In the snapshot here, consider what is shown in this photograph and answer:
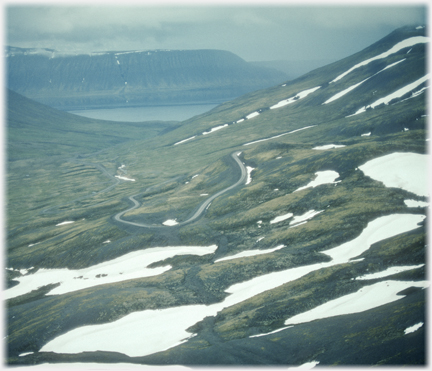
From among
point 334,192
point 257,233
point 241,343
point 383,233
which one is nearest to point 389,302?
point 241,343

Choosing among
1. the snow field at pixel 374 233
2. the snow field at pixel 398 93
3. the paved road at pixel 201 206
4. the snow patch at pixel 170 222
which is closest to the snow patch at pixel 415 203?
the snow field at pixel 374 233

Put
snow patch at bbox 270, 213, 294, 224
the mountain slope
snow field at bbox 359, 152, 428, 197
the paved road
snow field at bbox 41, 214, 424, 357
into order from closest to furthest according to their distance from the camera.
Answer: the mountain slope → snow field at bbox 41, 214, 424, 357 → snow field at bbox 359, 152, 428, 197 → snow patch at bbox 270, 213, 294, 224 → the paved road

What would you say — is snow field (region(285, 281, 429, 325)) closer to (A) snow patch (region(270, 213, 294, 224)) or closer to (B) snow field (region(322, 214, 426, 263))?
(B) snow field (region(322, 214, 426, 263))

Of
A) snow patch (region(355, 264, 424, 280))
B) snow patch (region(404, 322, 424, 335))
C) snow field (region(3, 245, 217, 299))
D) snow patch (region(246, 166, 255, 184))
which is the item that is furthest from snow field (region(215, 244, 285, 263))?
snow patch (region(246, 166, 255, 184))

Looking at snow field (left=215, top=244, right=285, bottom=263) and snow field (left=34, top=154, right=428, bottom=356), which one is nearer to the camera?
snow field (left=34, top=154, right=428, bottom=356)

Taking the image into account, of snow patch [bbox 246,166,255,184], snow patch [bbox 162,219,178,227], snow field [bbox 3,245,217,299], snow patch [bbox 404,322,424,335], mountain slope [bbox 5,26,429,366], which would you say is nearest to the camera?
snow patch [bbox 404,322,424,335]

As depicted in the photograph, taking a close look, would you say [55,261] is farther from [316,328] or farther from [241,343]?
[316,328]

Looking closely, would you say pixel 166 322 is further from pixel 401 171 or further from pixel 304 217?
pixel 401 171
